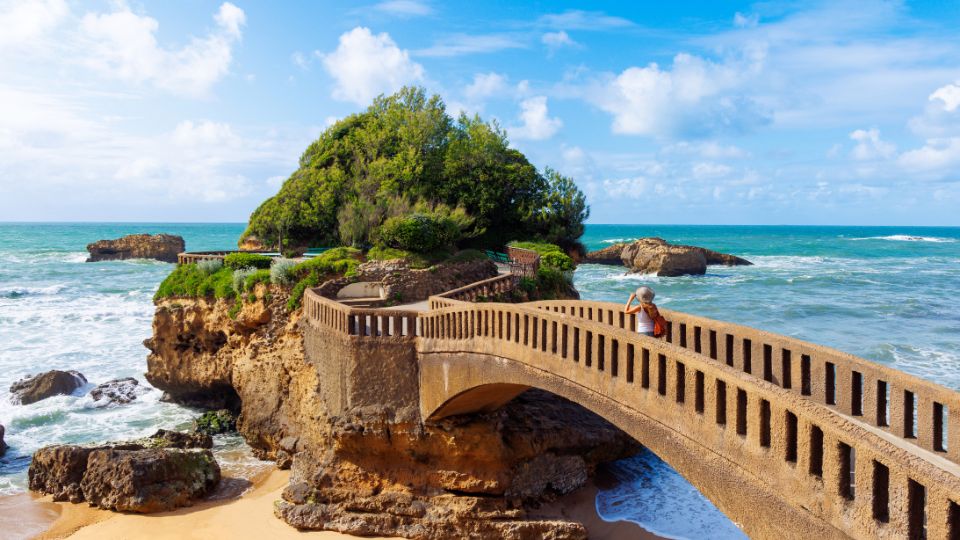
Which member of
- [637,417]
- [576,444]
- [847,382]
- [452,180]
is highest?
[452,180]

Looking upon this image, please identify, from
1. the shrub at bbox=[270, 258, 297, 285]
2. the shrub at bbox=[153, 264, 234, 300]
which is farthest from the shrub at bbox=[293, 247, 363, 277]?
the shrub at bbox=[153, 264, 234, 300]

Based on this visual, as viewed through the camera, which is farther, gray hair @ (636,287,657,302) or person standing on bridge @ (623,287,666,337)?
person standing on bridge @ (623,287,666,337)

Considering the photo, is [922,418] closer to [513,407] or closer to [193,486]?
[513,407]

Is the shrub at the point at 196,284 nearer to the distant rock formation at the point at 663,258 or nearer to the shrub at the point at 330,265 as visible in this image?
the shrub at the point at 330,265

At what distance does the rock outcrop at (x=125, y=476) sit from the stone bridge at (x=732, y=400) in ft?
17.6

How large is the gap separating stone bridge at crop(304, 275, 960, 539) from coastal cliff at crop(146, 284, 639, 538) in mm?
843

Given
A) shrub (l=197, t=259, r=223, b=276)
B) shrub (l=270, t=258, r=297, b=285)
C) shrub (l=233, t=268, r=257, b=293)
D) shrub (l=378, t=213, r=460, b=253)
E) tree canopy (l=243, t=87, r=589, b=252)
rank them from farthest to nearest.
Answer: tree canopy (l=243, t=87, r=589, b=252), shrub (l=197, t=259, r=223, b=276), shrub (l=378, t=213, r=460, b=253), shrub (l=233, t=268, r=257, b=293), shrub (l=270, t=258, r=297, b=285)

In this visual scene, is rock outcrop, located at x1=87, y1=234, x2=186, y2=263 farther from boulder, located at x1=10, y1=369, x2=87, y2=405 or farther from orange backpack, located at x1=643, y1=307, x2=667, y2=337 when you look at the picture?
orange backpack, located at x1=643, y1=307, x2=667, y2=337

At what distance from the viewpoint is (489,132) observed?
110 ft

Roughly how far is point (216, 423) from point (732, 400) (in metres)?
19.1

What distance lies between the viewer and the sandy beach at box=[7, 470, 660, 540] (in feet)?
49.6

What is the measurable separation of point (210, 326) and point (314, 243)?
8.85m

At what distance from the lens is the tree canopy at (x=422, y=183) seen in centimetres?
3080

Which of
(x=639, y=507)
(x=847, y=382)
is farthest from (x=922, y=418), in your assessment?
(x=639, y=507)
